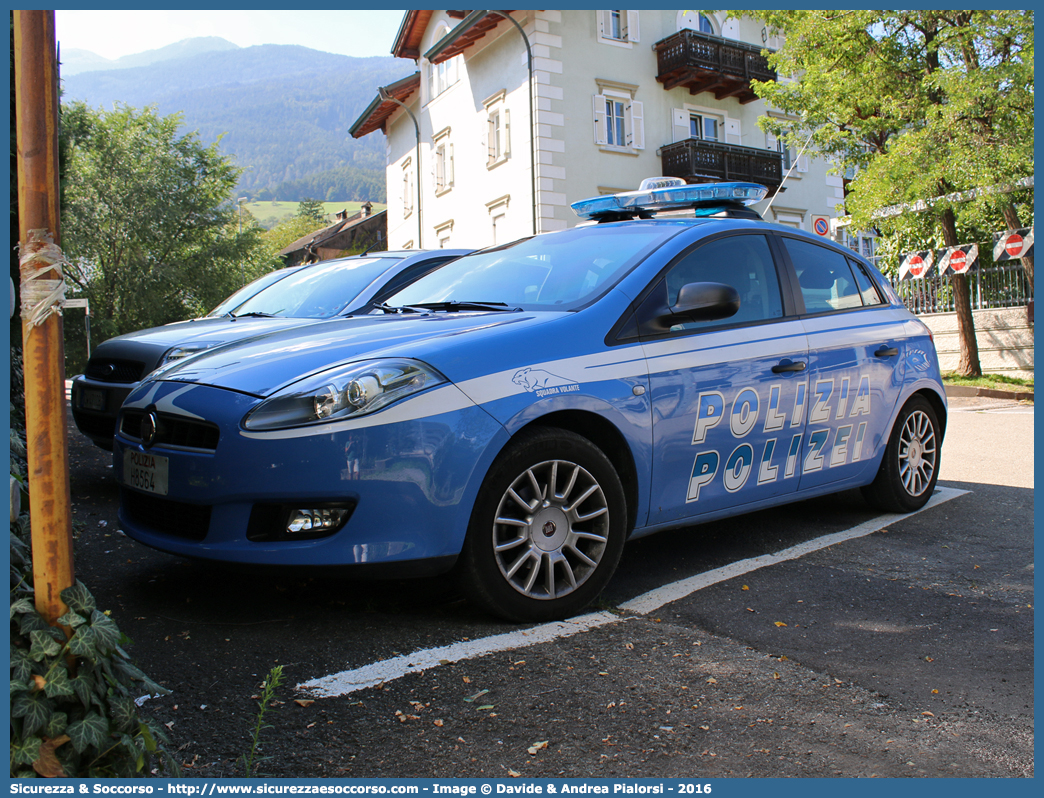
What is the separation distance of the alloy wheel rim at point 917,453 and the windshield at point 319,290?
3639 millimetres

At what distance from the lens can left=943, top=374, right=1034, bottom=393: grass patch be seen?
16.2 m

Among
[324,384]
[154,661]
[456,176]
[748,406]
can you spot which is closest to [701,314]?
[748,406]

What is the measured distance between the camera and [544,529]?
10.8 feet

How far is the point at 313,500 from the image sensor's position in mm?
2955

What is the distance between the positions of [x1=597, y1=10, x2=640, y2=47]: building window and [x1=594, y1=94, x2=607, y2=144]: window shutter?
69.3 inches

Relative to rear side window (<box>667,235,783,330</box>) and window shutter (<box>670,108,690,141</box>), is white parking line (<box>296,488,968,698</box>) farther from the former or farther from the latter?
window shutter (<box>670,108,690,141</box>)

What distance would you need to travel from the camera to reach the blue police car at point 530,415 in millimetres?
2986

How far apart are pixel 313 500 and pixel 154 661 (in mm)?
707

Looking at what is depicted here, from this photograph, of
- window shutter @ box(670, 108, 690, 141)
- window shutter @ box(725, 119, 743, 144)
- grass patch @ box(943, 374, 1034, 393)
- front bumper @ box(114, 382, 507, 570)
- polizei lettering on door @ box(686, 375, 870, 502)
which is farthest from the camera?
window shutter @ box(725, 119, 743, 144)

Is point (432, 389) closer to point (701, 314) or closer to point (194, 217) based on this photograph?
point (701, 314)

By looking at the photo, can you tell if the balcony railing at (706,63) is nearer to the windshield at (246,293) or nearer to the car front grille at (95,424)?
the windshield at (246,293)

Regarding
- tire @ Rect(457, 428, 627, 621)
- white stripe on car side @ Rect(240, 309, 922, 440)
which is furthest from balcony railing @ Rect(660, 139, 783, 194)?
tire @ Rect(457, 428, 627, 621)

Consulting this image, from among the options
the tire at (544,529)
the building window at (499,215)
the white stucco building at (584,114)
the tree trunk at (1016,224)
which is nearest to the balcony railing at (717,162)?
the white stucco building at (584,114)

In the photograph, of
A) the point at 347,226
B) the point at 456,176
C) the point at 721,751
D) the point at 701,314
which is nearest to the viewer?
the point at 721,751
